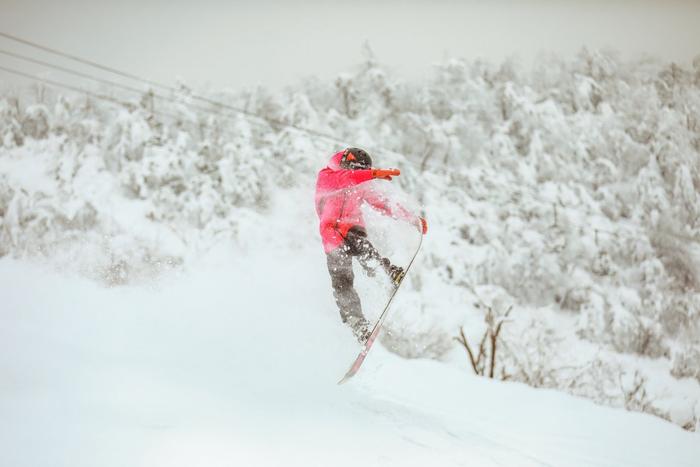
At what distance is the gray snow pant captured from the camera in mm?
3584

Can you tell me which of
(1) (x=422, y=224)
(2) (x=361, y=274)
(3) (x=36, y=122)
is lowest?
(2) (x=361, y=274)

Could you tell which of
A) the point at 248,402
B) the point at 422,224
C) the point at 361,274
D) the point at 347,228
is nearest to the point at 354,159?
the point at 347,228

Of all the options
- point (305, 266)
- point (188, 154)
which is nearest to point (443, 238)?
point (305, 266)

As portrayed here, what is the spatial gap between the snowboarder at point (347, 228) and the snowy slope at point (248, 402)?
748mm

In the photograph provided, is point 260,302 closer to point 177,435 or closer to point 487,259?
point 177,435

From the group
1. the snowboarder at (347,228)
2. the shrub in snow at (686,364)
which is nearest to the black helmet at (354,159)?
the snowboarder at (347,228)

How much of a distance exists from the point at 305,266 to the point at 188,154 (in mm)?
4999

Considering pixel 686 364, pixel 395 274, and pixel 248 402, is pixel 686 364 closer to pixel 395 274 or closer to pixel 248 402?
pixel 395 274

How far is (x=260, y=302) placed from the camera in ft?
21.7

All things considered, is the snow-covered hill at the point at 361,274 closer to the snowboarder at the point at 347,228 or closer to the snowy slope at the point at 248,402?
the snowy slope at the point at 248,402

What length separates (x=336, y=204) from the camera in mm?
3602

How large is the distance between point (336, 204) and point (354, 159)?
14.2 inches

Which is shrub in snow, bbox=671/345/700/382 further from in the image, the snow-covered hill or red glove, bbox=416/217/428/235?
red glove, bbox=416/217/428/235

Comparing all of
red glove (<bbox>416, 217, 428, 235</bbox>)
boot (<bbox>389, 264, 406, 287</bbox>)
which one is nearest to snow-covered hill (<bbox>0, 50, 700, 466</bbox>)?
red glove (<bbox>416, 217, 428, 235</bbox>)
